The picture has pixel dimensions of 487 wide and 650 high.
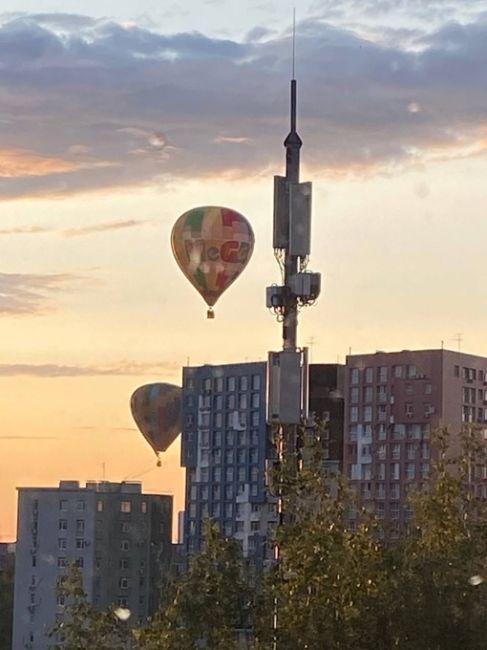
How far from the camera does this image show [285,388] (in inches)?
1212

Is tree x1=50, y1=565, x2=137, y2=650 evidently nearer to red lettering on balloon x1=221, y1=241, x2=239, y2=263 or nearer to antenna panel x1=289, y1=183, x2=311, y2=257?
antenna panel x1=289, y1=183, x2=311, y2=257

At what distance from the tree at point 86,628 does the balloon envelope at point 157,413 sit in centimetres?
8591

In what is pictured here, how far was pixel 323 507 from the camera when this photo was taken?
90.4 ft

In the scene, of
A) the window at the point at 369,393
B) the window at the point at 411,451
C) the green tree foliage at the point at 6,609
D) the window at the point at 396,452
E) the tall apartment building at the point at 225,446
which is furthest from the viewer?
the tall apartment building at the point at 225,446

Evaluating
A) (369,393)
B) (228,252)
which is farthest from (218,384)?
(228,252)

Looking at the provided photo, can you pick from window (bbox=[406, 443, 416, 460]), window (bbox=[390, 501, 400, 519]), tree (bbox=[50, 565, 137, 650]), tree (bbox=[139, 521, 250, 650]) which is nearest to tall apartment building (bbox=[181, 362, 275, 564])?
window (bbox=[406, 443, 416, 460])

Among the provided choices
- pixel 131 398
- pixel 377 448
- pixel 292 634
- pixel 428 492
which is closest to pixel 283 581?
pixel 292 634

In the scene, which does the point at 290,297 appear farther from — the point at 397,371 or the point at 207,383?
the point at 207,383

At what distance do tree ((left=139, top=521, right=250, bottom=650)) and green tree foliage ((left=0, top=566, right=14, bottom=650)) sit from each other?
115 meters

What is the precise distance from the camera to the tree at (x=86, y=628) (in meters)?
27.6

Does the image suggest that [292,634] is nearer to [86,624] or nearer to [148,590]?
[86,624]

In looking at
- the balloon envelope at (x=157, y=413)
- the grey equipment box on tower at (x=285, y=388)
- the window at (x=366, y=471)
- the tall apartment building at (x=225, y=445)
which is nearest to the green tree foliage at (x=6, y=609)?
the tall apartment building at (x=225, y=445)

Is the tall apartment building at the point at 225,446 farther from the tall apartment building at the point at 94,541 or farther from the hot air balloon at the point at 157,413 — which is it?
the hot air balloon at the point at 157,413

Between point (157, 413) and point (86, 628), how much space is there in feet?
297
